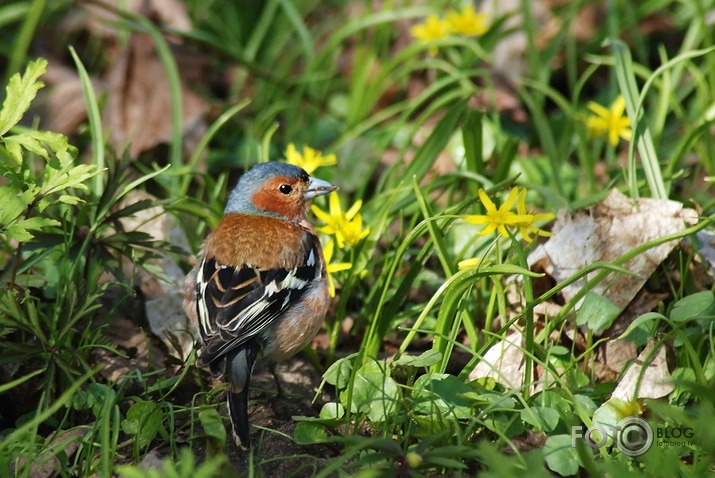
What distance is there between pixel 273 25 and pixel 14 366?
11.7ft

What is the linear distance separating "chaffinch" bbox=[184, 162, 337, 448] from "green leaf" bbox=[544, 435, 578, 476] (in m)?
0.98

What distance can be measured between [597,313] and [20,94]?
2.12 meters

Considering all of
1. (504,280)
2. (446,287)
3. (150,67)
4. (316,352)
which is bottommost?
(316,352)

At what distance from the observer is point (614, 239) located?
361 centimetres

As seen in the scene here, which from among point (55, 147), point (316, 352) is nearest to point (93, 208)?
point (55, 147)

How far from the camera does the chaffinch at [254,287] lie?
317 cm

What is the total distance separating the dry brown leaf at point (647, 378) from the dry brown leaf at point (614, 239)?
29cm

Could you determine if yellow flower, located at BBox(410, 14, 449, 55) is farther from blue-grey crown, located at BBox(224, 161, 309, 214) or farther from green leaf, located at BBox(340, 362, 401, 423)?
green leaf, located at BBox(340, 362, 401, 423)

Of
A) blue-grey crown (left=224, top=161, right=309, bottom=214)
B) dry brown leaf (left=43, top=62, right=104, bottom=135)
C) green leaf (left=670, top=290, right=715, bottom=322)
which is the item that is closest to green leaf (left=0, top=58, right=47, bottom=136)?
blue-grey crown (left=224, top=161, right=309, bottom=214)

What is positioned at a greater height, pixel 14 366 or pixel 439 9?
pixel 439 9

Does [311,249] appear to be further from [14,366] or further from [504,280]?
[14,366]

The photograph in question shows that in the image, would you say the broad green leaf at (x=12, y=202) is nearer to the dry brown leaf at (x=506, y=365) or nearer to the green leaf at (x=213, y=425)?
the green leaf at (x=213, y=425)

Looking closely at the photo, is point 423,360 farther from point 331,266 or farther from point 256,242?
point 256,242

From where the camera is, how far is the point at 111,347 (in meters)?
Answer: 3.23
